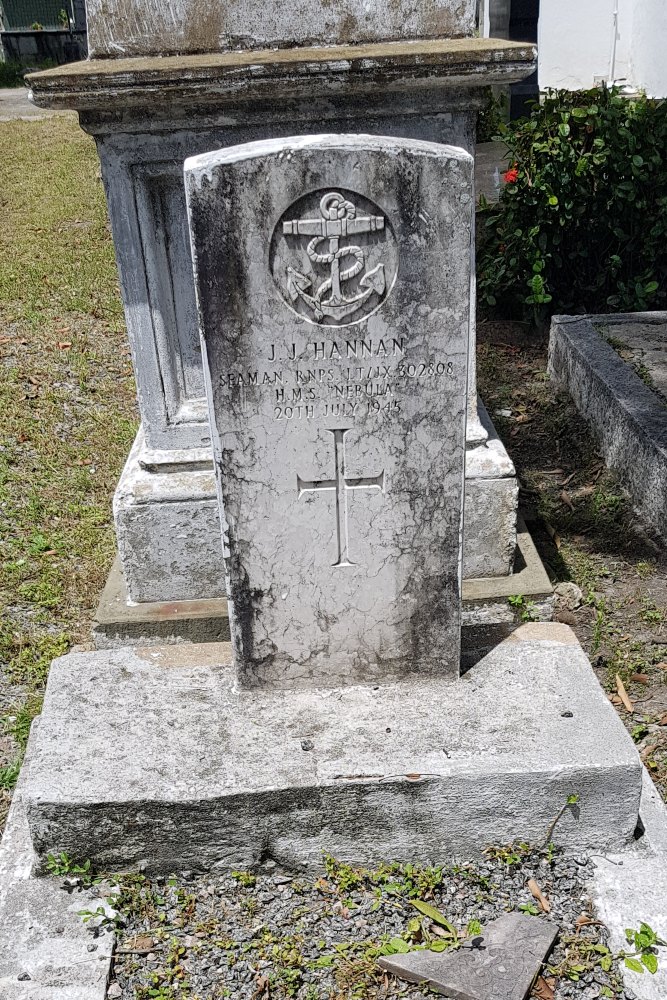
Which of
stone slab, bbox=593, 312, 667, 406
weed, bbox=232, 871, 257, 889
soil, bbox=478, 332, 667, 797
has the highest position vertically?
stone slab, bbox=593, 312, 667, 406

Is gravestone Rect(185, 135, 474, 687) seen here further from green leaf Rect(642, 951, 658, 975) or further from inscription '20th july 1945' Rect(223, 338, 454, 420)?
green leaf Rect(642, 951, 658, 975)

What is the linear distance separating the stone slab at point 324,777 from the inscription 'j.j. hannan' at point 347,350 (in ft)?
3.47

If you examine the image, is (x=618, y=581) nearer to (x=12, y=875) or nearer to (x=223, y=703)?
(x=223, y=703)

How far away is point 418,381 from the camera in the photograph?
2576 millimetres

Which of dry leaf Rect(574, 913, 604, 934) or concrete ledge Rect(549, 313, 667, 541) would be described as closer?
dry leaf Rect(574, 913, 604, 934)

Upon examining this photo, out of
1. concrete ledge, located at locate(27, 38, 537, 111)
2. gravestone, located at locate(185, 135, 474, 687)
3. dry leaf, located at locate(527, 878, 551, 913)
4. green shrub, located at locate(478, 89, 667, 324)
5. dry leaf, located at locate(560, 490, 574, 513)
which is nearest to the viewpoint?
gravestone, located at locate(185, 135, 474, 687)

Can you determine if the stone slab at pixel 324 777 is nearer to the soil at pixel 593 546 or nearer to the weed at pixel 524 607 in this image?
the soil at pixel 593 546

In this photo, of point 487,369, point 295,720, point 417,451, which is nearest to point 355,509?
point 417,451

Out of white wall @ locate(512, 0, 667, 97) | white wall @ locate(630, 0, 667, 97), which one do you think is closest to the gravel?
white wall @ locate(630, 0, 667, 97)

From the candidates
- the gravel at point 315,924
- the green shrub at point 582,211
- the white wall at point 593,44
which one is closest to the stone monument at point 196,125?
the gravel at point 315,924

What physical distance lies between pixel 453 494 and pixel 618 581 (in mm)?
1557

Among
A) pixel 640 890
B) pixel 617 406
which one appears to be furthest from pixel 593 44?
pixel 640 890

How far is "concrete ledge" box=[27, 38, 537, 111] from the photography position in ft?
9.29

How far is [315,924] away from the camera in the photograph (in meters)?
2.47
